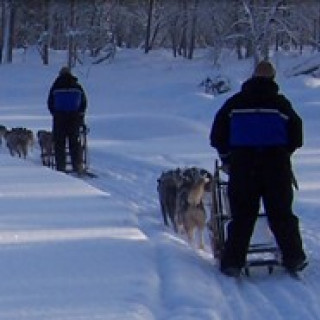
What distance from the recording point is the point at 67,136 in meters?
13.6

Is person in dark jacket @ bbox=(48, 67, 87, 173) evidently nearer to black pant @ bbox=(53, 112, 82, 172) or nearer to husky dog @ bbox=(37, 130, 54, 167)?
black pant @ bbox=(53, 112, 82, 172)

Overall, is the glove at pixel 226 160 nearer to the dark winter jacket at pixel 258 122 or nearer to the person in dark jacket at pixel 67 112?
the dark winter jacket at pixel 258 122

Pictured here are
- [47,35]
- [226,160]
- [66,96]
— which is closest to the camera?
[226,160]

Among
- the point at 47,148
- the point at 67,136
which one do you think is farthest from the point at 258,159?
the point at 47,148

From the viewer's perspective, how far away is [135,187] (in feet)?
39.8

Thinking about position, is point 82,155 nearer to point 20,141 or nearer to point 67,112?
point 67,112

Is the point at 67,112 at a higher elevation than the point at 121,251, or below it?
higher

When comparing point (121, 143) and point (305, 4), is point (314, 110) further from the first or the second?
point (305, 4)

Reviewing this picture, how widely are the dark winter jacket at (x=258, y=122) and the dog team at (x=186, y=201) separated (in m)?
1.33

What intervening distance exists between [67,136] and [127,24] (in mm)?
41395

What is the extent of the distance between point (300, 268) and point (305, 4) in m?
41.7

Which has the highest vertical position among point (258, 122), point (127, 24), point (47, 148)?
point (258, 122)

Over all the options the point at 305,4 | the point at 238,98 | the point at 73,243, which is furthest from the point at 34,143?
the point at 305,4

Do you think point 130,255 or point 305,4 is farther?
point 305,4
